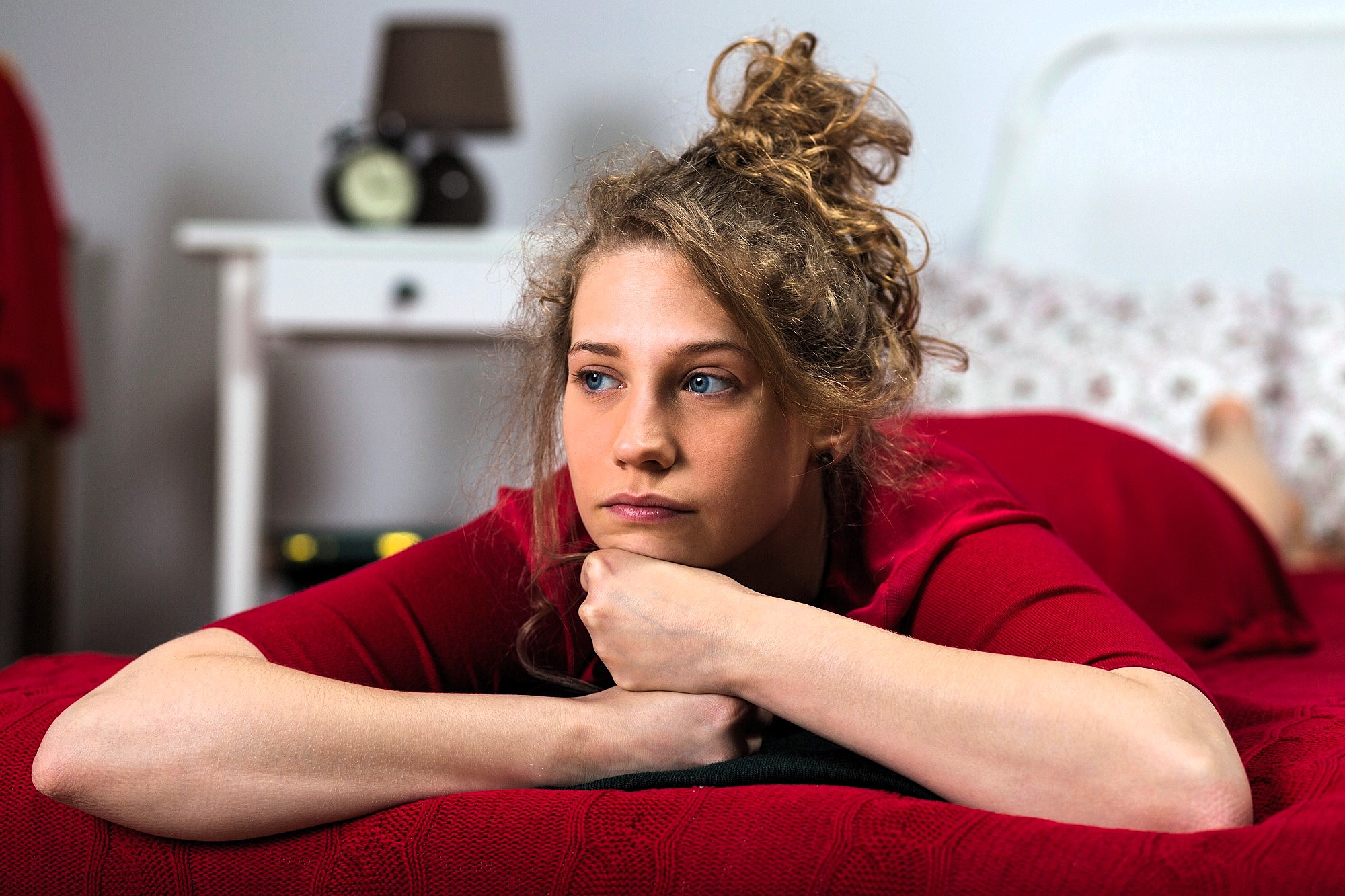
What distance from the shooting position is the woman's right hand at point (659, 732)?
77 centimetres

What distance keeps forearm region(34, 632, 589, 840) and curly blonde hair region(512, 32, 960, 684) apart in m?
0.18

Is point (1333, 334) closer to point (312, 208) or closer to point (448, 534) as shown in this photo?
point (448, 534)

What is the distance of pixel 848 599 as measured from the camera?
3.09 feet

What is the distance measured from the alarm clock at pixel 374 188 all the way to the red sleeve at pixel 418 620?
1302mm

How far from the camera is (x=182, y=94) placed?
2459 millimetres

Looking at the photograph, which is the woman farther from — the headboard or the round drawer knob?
the headboard

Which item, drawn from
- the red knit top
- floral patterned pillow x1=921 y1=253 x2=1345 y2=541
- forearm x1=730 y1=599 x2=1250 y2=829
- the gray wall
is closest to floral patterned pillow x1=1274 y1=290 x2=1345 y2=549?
floral patterned pillow x1=921 y1=253 x2=1345 y2=541

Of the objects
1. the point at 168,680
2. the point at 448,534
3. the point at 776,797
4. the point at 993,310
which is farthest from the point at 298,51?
the point at 776,797

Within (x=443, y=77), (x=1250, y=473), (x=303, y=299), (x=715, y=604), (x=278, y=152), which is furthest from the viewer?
(x=278, y=152)

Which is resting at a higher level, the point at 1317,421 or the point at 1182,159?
the point at 1182,159

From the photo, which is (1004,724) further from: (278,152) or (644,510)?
(278,152)

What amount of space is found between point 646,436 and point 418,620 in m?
0.24

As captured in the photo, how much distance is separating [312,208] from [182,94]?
33 cm

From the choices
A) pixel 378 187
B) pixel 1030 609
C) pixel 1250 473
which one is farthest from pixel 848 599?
pixel 378 187
